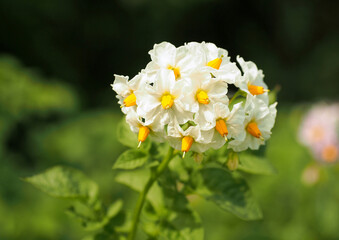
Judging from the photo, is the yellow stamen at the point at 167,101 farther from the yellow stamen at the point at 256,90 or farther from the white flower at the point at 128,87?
the yellow stamen at the point at 256,90

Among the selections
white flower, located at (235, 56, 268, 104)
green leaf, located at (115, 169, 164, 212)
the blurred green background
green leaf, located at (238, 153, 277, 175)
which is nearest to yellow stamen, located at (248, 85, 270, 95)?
white flower, located at (235, 56, 268, 104)

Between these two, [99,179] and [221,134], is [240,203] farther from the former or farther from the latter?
[99,179]

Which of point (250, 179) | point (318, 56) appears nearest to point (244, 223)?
point (250, 179)

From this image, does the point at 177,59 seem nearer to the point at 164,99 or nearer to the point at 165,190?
the point at 164,99

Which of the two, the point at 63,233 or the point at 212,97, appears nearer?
the point at 212,97

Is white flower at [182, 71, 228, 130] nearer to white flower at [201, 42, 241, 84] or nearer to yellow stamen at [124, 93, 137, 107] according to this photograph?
white flower at [201, 42, 241, 84]
